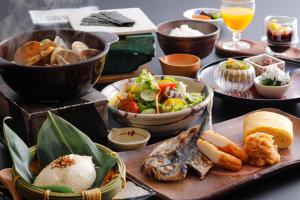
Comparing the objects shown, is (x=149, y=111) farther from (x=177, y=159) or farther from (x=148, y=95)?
(x=177, y=159)

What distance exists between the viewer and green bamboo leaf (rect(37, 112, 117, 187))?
142 cm

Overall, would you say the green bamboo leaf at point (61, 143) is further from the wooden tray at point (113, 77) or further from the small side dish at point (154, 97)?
the wooden tray at point (113, 77)

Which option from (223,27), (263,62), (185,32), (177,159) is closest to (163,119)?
(177,159)

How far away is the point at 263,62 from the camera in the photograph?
7.32ft

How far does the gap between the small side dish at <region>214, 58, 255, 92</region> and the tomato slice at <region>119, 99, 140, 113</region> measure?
0.40 meters

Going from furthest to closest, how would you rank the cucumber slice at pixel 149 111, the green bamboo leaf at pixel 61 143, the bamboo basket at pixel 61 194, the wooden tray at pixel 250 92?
the wooden tray at pixel 250 92, the cucumber slice at pixel 149 111, the green bamboo leaf at pixel 61 143, the bamboo basket at pixel 61 194

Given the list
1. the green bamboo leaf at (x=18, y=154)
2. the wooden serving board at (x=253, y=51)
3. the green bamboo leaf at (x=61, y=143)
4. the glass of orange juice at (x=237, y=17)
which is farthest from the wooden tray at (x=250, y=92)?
the green bamboo leaf at (x=18, y=154)

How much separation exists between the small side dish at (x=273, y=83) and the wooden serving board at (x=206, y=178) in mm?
357

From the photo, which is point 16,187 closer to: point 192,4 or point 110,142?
point 110,142

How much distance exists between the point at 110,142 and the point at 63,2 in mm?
1737

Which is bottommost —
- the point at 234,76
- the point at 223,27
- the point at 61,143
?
the point at 223,27

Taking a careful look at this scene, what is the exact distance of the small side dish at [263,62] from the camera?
7.12 feet

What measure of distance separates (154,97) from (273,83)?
46 cm

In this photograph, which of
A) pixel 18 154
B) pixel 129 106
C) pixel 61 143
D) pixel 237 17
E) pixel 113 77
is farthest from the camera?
pixel 237 17
